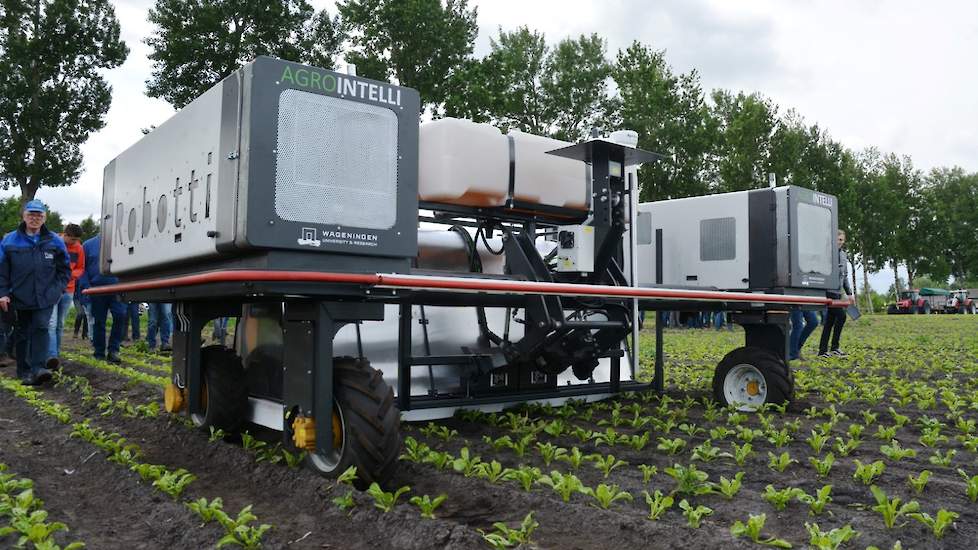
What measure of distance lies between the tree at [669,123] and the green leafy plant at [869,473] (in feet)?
95.1

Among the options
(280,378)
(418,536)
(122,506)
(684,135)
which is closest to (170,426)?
(280,378)

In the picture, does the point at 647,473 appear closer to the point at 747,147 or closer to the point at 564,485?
the point at 564,485

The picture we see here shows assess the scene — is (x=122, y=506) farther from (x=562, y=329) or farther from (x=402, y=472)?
(x=562, y=329)

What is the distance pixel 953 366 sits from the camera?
11.0 metres

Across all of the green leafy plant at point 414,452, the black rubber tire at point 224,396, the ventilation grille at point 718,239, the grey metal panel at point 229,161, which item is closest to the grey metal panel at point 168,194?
the grey metal panel at point 229,161

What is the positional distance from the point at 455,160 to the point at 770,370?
358cm

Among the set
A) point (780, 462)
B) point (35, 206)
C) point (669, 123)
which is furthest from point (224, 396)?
point (669, 123)

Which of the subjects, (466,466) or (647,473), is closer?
(647,473)

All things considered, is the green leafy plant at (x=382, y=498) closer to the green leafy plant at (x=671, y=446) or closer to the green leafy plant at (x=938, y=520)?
the green leafy plant at (x=671, y=446)

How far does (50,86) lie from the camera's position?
28406 mm

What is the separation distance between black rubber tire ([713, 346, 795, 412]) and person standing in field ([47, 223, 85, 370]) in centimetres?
798

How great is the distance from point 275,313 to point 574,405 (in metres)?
3.12

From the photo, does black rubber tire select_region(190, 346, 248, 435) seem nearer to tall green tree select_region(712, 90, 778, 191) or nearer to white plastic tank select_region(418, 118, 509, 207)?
white plastic tank select_region(418, 118, 509, 207)

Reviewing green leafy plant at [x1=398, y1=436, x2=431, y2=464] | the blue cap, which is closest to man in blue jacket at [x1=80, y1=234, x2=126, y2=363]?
the blue cap
